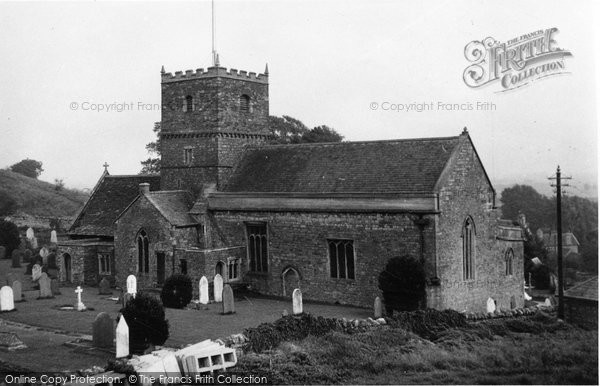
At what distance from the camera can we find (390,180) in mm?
29609

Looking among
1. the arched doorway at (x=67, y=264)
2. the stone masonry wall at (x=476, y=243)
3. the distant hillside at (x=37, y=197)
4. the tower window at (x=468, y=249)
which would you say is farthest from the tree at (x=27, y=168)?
the tower window at (x=468, y=249)

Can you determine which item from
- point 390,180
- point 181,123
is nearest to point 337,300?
point 390,180

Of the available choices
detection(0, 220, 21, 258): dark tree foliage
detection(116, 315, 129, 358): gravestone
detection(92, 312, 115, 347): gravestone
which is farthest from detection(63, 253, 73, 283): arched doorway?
detection(116, 315, 129, 358): gravestone

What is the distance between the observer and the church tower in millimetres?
36656

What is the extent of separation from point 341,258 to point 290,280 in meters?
3.11

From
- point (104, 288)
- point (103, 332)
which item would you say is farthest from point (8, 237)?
point (103, 332)

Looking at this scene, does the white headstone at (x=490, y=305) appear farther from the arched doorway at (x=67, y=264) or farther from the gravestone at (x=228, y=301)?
the arched doorway at (x=67, y=264)

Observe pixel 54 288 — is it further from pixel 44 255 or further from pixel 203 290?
pixel 44 255

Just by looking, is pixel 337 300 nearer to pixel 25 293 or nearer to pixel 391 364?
pixel 391 364

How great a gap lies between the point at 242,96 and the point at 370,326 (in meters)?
17.9

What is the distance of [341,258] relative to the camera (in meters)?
30.5

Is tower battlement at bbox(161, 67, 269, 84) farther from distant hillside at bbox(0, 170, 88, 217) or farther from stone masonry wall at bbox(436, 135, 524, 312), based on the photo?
distant hillside at bbox(0, 170, 88, 217)

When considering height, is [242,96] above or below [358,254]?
above

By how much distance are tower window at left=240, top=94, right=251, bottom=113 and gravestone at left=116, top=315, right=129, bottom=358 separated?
19332 mm
